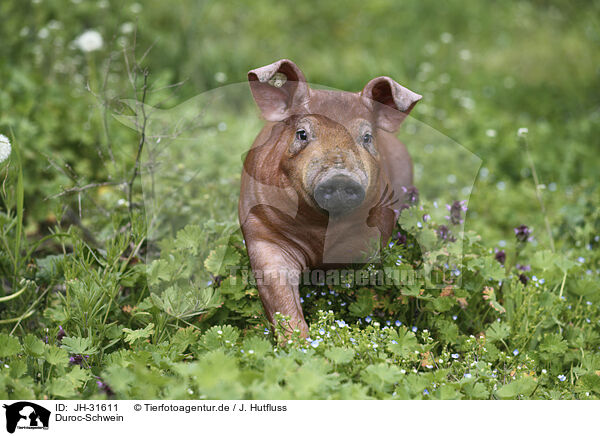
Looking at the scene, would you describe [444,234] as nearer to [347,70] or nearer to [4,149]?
[4,149]

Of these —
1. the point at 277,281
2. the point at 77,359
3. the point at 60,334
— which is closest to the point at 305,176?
the point at 277,281

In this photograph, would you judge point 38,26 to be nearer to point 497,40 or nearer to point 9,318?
point 9,318

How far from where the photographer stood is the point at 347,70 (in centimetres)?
661

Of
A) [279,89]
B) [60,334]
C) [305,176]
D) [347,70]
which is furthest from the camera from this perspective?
[347,70]

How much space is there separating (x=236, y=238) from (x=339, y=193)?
0.91 metres

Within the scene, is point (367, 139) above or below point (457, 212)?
above

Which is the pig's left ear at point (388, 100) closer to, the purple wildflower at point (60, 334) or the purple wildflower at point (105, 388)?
the purple wildflower at point (105, 388)

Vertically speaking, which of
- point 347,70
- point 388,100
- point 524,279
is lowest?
point 524,279

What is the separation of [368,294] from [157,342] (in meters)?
0.92

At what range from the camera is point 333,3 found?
8336 mm

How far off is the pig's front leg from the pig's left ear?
695 mm
